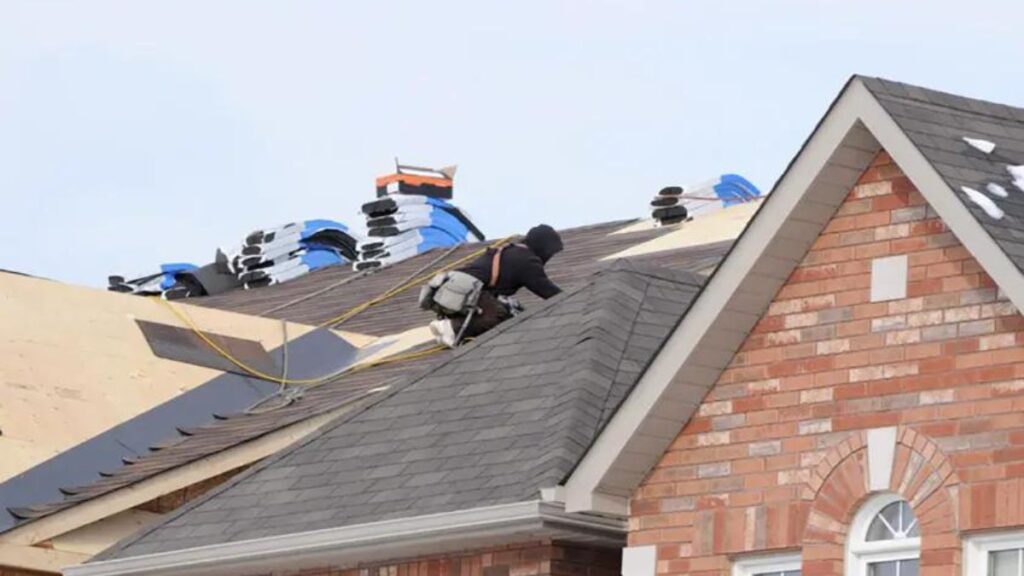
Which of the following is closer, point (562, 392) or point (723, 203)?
point (562, 392)

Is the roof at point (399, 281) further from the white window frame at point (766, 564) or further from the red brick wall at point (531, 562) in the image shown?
the white window frame at point (766, 564)

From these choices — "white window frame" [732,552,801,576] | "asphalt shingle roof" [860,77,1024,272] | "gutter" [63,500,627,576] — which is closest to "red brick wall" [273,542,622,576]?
"gutter" [63,500,627,576]

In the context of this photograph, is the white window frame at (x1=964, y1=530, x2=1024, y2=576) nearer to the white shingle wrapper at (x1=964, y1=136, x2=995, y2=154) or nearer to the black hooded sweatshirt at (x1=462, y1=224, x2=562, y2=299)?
the white shingle wrapper at (x1=964, y1=136, x2=995, y2=154)

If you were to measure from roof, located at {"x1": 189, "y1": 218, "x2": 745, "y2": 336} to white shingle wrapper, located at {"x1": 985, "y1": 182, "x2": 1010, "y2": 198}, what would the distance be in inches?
307

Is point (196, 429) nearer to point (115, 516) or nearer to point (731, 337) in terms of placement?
point (115, 516)

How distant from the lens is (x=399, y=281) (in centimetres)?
3198

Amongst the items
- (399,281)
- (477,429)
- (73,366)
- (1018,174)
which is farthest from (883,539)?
(399,281)

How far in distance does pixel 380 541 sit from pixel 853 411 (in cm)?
402

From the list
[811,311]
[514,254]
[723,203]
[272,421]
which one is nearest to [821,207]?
[811,311]

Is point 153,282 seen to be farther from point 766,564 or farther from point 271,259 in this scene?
point 766,564

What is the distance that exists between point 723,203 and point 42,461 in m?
8.95

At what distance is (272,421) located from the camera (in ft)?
86.9

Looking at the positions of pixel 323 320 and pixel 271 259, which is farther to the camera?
pixel 271 259

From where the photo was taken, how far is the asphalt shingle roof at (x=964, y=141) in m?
16.8
